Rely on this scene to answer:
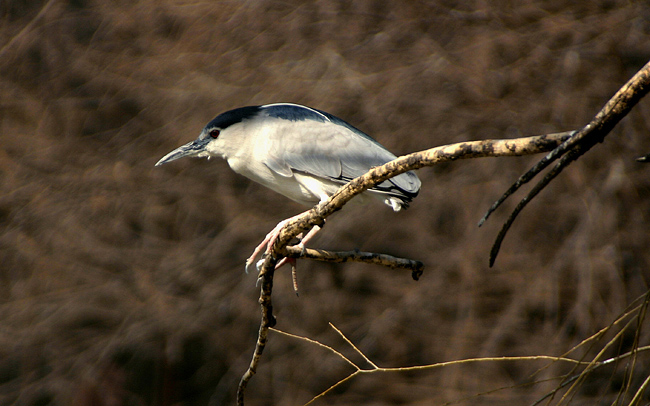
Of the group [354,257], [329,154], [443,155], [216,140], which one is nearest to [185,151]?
[216,140]

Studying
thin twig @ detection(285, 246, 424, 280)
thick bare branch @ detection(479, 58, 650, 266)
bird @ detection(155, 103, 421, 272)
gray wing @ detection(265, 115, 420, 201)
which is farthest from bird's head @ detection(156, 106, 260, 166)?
thick bare branch @ detection(479, 58, 650, 266)

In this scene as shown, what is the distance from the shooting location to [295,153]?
180 cm

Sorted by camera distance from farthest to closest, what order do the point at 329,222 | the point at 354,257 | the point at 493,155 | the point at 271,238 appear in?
the point at 329,222 < the point at 271,238 < the point at 354,257 < the point at 493,155

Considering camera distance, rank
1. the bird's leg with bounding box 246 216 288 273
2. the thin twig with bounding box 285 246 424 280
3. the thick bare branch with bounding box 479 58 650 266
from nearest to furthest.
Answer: the thick bare branch with bounding box 479 58 650 266, the thin twig with bounding box 285 246 424 280, the bird's leg with bounding box 246 216 288 273

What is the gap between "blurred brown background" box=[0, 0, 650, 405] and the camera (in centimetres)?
362

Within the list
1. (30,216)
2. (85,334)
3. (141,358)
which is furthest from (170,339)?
(30,216)

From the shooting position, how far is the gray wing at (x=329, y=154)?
1765mm

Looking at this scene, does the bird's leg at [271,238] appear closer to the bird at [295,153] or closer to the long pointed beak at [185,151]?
the bird at [295,153]

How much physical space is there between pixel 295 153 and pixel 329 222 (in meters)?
1.91

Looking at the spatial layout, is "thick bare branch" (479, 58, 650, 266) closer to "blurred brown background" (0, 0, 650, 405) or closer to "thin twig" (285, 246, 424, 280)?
"thin twig" (285, 246, 424, 280)

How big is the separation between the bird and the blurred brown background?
5.59 feet

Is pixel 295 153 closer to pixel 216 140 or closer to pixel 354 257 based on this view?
pixel 216 140

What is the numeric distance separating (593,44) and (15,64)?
3819 mm

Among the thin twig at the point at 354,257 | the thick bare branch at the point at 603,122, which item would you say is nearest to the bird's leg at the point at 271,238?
the thin twig at the point at 354,257
